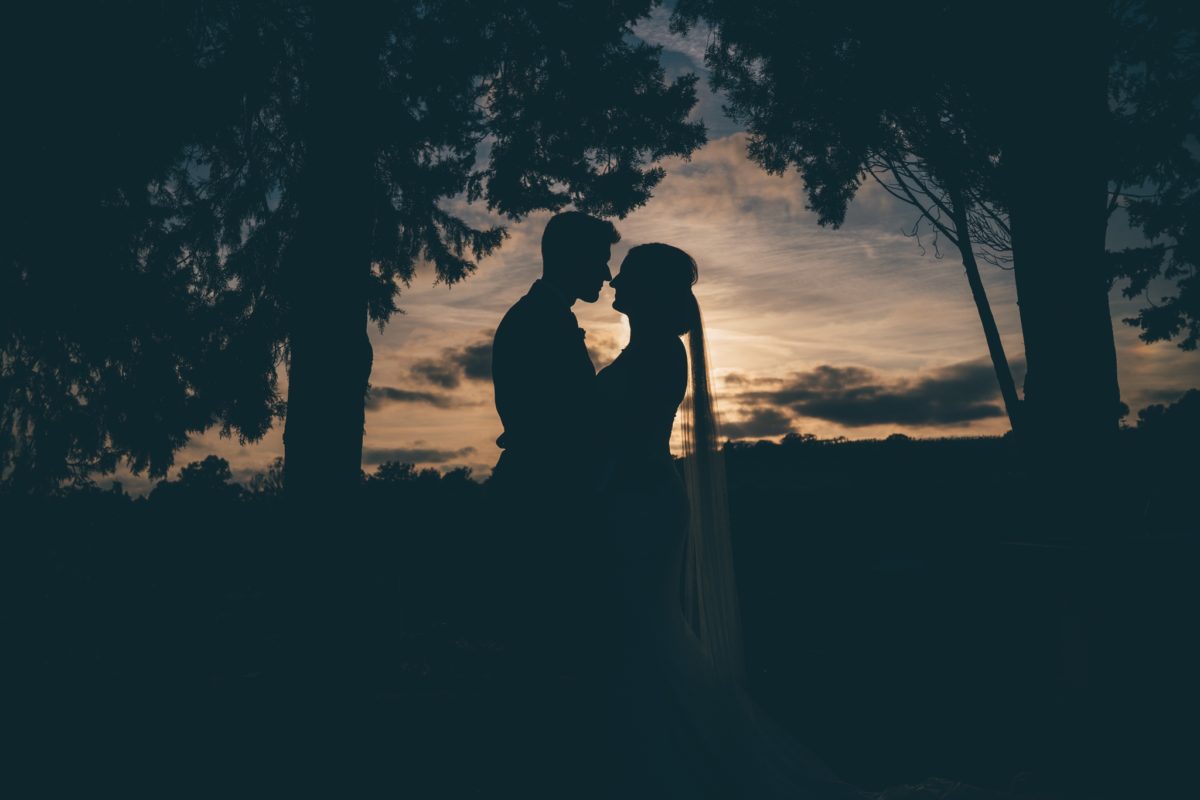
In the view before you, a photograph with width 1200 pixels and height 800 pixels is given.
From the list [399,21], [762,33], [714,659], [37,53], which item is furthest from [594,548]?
[762,33]

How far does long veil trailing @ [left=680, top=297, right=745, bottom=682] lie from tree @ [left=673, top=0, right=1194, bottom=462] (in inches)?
111

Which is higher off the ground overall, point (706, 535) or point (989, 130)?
point (989, 130)

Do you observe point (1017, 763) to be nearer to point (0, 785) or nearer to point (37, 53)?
point (0, 785)

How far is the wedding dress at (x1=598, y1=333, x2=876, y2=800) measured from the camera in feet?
11.5

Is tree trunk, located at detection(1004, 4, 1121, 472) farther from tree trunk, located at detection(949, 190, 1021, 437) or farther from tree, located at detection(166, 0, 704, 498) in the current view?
tree trunk, located at detection(949, 190, 1021, 437)

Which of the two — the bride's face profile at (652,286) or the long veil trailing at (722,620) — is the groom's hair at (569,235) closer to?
the bride's face profile at (652,286)

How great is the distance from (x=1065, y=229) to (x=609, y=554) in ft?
13.8

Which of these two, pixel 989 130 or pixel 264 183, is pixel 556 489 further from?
pixel 989 130

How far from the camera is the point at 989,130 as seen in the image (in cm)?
1101

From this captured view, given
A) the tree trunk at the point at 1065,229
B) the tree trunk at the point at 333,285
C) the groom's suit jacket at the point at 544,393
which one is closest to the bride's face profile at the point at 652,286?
the groom's suit jacket at the point at 544,393

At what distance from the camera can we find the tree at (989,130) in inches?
228

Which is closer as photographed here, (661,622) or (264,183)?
(661,622)

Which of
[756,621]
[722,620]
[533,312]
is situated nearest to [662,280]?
[533,312]

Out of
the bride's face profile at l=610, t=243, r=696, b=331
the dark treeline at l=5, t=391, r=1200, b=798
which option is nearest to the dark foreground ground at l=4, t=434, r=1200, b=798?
the dark treeline at l=5, t=391, r=1200, b=798
